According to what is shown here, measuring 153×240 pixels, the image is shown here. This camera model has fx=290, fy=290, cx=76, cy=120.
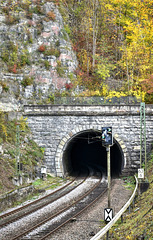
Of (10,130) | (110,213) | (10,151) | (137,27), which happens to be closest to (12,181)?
(10,151)

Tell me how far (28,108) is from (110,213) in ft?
52.1

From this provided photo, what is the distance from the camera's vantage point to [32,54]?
3306cm

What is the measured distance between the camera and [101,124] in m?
26.1

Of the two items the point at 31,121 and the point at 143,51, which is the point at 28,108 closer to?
the point at 31,121

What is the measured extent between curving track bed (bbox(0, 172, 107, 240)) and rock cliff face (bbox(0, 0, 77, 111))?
34.3 feet

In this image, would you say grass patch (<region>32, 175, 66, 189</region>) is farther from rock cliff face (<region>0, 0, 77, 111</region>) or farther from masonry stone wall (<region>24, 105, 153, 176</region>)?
rock cliff face (<region>0, 0, 77, 111</region>)

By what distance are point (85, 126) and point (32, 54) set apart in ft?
39.9

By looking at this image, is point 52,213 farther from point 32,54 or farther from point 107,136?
point 32,54

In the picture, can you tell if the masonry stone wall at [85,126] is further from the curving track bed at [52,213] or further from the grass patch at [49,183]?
the curving track bed at [52,213]

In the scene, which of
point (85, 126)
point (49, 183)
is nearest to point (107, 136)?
point (49, 183)

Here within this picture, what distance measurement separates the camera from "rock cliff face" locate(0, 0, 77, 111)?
1137 inches

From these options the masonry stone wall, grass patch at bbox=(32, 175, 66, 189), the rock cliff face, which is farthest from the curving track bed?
the rock cliff face

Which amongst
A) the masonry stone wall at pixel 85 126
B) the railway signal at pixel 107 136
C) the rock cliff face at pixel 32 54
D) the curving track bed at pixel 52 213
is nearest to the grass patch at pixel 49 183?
the masonry stone wall at pixel 85 126

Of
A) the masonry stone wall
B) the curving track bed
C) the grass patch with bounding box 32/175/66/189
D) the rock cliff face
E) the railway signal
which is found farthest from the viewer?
the rock cliff face
